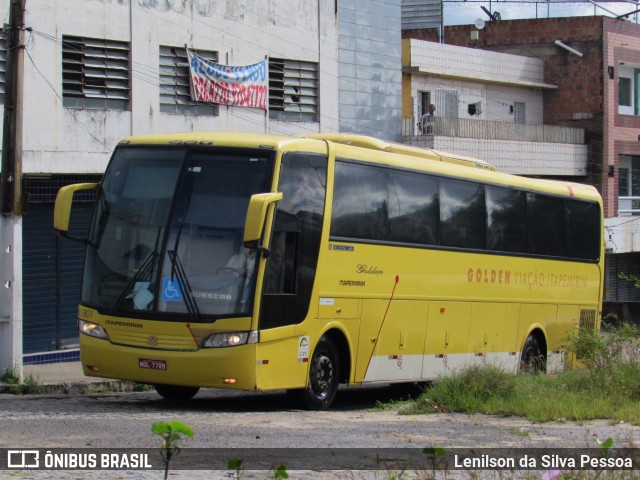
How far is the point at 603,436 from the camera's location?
11102 mm

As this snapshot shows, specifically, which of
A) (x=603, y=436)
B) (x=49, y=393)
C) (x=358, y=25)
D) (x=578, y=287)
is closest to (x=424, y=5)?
(x=358, y=25)

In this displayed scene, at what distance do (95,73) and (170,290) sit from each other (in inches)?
420

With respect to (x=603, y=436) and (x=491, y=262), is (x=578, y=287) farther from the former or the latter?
(x=603, y=436)

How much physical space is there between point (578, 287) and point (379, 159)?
7.37 metres

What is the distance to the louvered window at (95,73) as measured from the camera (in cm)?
2212

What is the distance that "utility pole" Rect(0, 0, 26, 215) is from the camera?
16609 mm

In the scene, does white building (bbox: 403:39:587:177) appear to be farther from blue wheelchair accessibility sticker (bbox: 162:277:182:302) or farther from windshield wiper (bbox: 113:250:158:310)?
blue wheelchair accessibility sticker (bbox: 162:277:182:302)

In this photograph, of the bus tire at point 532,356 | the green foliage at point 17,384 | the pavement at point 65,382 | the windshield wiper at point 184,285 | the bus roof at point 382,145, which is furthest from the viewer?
the bus tire at point 532,356

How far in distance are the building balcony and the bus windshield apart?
721 inches

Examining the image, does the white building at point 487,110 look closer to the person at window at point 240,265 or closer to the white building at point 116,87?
the white building at point 116,87

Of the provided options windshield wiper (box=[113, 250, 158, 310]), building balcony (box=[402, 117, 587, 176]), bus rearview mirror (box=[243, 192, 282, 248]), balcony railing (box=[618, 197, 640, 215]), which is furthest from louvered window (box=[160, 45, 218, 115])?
balcony railing (box=[618, 197, 640, 215])

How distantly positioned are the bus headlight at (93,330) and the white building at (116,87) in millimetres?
4020

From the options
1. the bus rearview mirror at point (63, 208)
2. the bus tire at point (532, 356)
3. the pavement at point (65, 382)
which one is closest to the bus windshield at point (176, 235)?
the bus rearview mirror at point (63, 208)

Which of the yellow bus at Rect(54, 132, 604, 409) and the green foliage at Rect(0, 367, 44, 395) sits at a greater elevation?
the yellow bus at Rect(54, 132, 604, 409)
